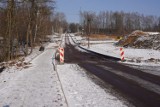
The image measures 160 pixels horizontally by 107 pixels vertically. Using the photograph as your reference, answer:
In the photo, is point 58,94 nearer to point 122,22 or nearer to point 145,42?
point 145,42

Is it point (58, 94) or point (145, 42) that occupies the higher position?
point (145, 42)

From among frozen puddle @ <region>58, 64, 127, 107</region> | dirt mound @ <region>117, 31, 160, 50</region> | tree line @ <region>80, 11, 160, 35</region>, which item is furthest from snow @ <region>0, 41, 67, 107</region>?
tree line @ <region>80, 11, 160, 35</region>

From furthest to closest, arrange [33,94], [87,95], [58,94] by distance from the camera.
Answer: [33,94], [58,94], [87,95]

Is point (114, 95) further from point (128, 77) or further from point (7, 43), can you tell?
point (7, 43)

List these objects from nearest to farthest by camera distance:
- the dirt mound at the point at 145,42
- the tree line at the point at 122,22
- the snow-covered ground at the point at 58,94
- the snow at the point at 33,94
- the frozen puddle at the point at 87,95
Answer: the frozen puddle at the point at 87,95, the snow-covered ground at the point at 58,94, the snow at the point at 33,94, the dirt mound at the point at 145,42, the tree line at the point at 122,22

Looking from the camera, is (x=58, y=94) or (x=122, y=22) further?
(x=122, y=22)

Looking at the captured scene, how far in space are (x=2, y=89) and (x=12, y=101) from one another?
2.64 metres

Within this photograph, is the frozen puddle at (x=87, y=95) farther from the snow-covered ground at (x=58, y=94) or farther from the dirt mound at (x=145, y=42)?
the dirt mound at (x=145, y=42)

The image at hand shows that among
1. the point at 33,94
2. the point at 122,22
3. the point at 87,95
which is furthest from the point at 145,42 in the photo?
the point at 122,22

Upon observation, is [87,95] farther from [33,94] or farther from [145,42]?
[145,42]

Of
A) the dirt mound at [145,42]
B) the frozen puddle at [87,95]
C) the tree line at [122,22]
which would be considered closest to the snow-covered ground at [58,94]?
the frozen puddle at [87,95]

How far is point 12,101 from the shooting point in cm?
1005

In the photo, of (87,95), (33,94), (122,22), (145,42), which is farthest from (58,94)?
(122,22)

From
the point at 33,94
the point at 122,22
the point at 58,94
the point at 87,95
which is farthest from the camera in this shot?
the point at 122,22
